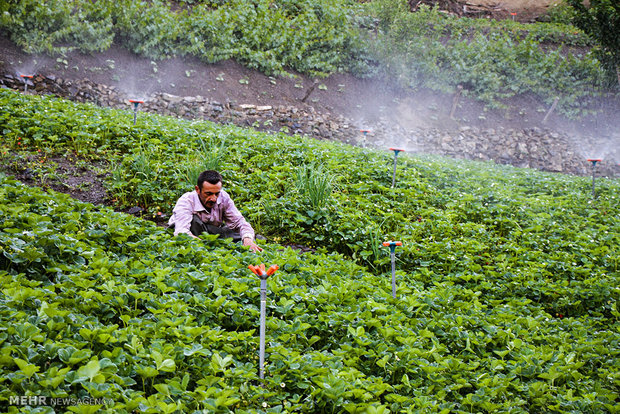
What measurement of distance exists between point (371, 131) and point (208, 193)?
9.54m

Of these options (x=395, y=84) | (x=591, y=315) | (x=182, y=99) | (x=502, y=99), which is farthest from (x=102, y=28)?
(x=502, y=99)

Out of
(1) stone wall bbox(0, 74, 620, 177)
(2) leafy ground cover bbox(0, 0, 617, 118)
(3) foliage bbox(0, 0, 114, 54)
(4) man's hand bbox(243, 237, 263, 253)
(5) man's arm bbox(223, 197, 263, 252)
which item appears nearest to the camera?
(4) man's hand bbox(243, 237, 263, 253)

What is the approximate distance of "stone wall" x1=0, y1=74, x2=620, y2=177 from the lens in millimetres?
10250

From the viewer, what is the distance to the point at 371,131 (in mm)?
13414

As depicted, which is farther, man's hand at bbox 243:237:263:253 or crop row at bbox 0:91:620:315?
crop row at bbox 0:91:620:315

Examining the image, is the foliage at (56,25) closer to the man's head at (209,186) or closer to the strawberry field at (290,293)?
the strawberry field at (290,293)

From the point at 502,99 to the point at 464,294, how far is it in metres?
14.0

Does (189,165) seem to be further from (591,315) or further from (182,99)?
(182,99)

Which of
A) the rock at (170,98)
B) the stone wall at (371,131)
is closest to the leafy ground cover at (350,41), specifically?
the stone wall at (371,131)

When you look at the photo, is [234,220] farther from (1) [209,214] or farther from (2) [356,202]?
(2) [356,202]

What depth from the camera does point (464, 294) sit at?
4242 millimetres

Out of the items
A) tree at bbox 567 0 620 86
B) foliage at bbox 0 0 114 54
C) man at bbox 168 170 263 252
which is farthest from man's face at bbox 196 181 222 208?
tree at bbox 567 0 620 86

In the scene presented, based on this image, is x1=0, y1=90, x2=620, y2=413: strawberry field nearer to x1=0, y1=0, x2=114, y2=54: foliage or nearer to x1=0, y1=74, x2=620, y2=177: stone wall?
x1=0, y1=74, x2=620, y2=177: stone wall

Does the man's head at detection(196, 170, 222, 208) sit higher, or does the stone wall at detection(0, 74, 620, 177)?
the man's head at detection(196, 170, 222, 208)
